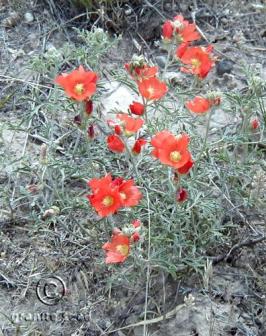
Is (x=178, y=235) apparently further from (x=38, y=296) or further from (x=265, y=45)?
(x=265, y=45)

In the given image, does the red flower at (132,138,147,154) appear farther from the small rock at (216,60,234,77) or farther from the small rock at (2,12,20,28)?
the small rock at (2,12,20,28)

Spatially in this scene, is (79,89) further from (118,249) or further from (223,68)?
(223,68)

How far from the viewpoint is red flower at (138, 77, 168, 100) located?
211 cm

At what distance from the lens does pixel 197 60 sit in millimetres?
2264

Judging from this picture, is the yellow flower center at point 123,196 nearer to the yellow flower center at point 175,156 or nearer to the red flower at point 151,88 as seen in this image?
the yellow flower center at point 175,156

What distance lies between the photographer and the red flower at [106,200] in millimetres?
1887

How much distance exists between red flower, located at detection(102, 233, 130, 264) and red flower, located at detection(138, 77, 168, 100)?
476 millimetres

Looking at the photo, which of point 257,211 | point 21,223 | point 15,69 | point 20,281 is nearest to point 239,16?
point 15,69

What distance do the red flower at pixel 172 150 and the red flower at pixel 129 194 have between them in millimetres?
123

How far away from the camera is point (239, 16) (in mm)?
3438

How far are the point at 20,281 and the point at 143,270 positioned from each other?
47 cm

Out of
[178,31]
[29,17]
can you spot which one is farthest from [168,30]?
[29,17]

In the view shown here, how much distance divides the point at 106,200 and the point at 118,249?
0.17 m

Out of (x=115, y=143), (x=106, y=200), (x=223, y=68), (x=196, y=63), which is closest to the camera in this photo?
(x=106, y=200)
